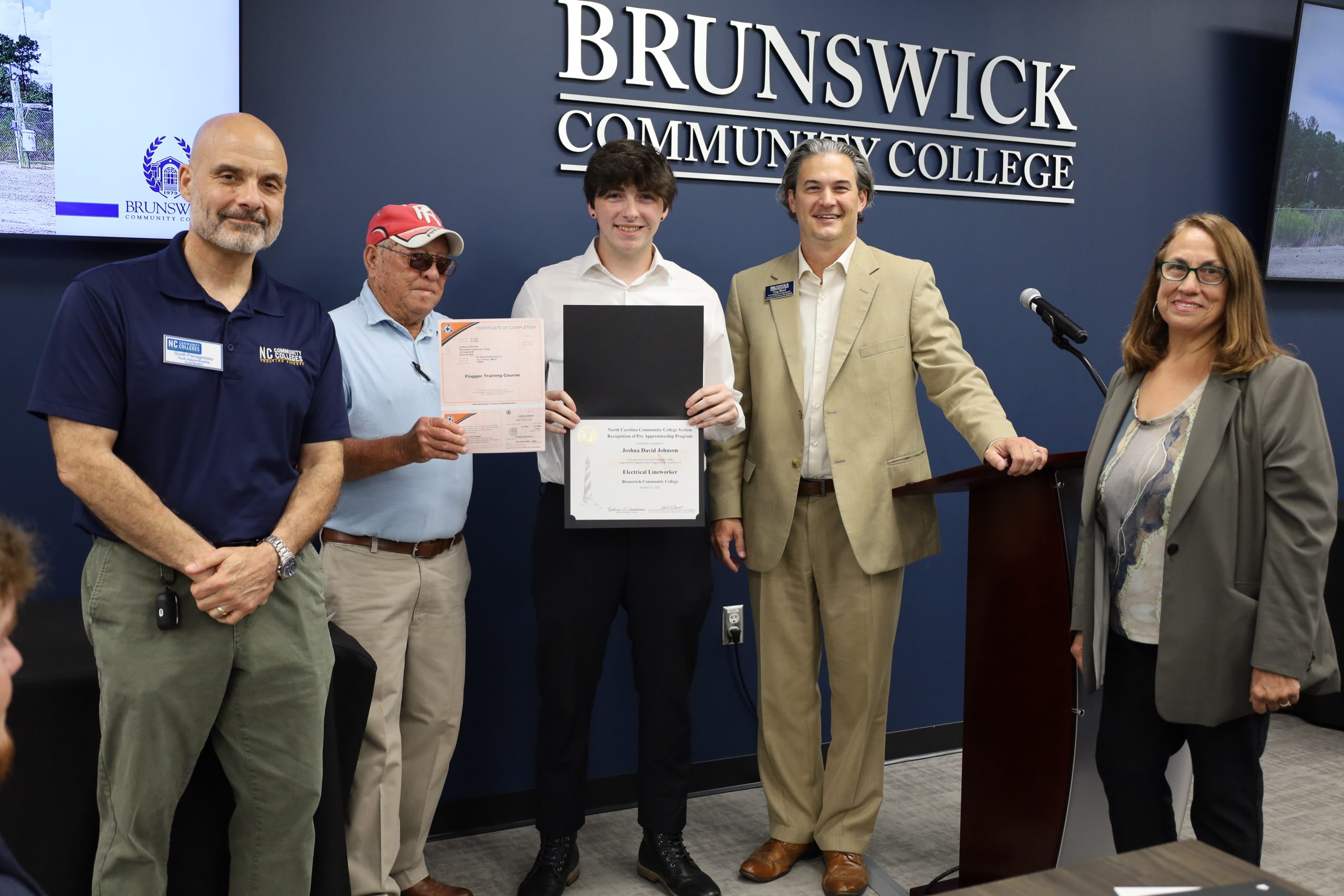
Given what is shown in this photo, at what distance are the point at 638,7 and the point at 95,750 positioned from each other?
2.60 meters

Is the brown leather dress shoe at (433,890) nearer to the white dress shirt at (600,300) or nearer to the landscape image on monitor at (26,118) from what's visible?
the white dress shirt at (600,300)

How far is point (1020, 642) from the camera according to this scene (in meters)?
2.37

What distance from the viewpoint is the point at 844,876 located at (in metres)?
2.76

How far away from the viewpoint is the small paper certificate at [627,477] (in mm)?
2512

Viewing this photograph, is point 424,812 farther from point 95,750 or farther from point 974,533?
point 974,533

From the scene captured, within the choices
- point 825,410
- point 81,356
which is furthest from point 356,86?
point 825,410

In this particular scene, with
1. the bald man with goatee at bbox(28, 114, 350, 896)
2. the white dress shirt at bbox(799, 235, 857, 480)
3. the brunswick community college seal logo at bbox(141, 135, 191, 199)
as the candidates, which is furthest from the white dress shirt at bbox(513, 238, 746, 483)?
the brunswick community college seal logo at bbox(141, 135, 191, 199)

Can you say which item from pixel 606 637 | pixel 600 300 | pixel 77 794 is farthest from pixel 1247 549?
pixel 77 794

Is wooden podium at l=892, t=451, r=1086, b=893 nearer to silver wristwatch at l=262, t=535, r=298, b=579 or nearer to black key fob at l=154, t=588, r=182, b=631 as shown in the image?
silver wristwatch at l=262, t=535, r=298, b=579

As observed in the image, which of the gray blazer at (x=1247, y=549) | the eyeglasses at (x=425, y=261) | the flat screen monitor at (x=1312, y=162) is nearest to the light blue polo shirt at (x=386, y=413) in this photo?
the eyeglasses at (x=425, y=261)

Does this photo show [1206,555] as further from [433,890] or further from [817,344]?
[433,890]

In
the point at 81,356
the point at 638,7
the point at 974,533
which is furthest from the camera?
the point at 638,7

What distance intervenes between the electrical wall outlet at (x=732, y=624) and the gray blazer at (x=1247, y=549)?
5.64 ft

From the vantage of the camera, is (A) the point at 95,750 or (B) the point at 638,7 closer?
(A) the point at 95,750
